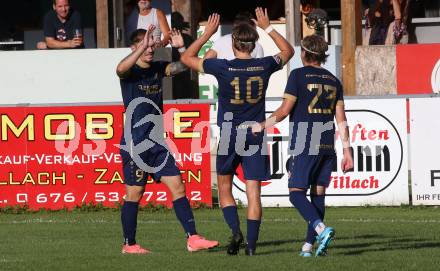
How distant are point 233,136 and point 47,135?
258 inches

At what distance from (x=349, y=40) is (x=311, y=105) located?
10398mm

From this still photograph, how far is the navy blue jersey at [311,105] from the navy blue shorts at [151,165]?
4.28ft

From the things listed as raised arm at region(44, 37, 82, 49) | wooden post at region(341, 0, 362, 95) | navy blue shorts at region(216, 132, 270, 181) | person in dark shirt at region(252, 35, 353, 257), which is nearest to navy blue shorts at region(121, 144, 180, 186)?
navy blue shorts at region(216, 132, 270, 181)

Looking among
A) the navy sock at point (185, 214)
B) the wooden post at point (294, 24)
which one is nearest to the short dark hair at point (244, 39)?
the navy sock at point (185, 214)

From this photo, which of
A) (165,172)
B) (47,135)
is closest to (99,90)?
(47,135)

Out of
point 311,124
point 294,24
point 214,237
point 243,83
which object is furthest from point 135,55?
point 294,24

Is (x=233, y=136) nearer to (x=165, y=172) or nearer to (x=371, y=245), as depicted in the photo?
(x=165, y=172)

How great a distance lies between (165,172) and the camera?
41.1 feet

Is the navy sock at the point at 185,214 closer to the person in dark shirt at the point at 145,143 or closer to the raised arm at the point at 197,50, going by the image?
the person in dark shirt at the point at 145,143

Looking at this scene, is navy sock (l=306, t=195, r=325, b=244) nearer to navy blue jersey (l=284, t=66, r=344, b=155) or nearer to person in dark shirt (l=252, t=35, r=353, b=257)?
person in dark shirt (l=252, t=35, r=353, b=257)

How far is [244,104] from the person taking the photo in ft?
38.9

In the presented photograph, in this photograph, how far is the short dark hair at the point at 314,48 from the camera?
11.7 meters

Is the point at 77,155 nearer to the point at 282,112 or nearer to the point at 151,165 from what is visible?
the point at 151,165

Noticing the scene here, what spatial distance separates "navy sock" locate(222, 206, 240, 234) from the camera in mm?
12062
